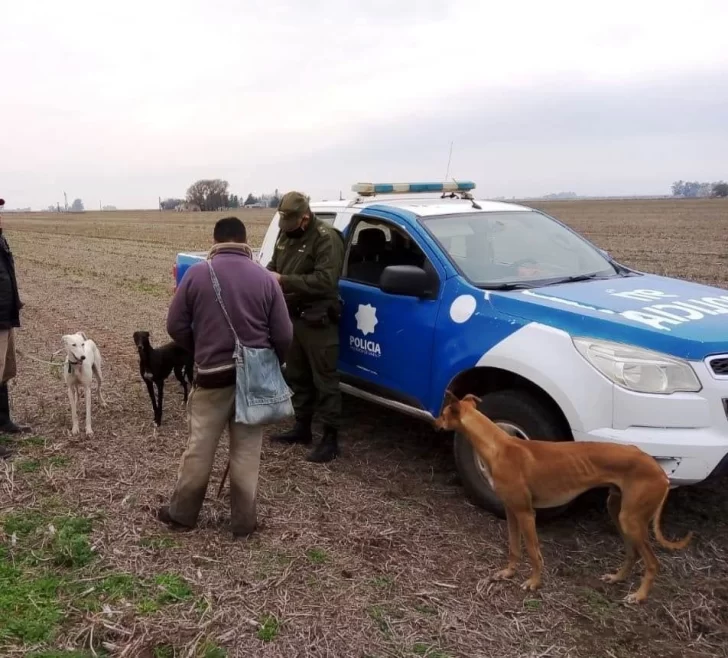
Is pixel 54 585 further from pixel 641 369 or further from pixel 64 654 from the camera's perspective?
pixel 641 369

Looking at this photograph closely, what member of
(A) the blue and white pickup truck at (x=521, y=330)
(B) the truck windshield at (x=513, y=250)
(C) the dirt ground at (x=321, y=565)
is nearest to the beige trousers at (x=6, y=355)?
(C) the dirt ground at (x=321, y=565)

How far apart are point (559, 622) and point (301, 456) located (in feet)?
8.47

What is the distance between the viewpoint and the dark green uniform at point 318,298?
497 centimetres

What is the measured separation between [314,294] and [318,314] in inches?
6.0

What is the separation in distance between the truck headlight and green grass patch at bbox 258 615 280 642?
208 cm

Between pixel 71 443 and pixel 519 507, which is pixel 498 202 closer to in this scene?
pixel 519 507

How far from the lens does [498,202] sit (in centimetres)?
584

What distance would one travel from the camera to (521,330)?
13.1 feet

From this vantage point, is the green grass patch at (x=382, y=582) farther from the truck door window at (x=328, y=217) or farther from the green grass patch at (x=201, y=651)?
the truck door window at (x=328, y=217)

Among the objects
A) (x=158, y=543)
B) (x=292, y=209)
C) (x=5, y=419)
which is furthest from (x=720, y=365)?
(x=5, y=419)

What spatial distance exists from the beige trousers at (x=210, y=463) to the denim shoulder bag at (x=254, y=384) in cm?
15

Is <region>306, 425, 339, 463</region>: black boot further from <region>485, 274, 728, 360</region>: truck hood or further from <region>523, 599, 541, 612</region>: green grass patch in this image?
<region>523, 599, 541, 612</region>: green grass patch

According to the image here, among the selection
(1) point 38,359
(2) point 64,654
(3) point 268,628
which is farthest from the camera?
(1) point 38,359

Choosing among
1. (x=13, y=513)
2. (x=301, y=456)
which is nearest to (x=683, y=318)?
(x=301, y=456)
